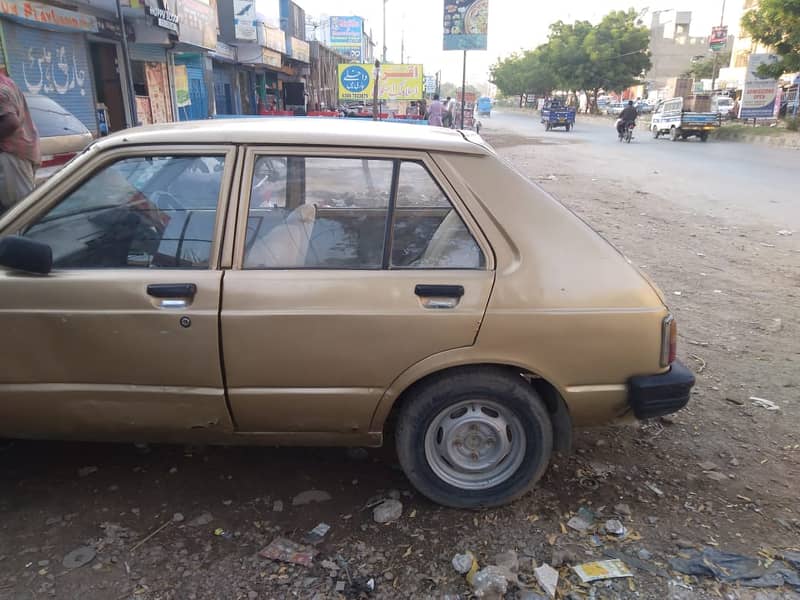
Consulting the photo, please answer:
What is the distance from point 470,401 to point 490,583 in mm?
716

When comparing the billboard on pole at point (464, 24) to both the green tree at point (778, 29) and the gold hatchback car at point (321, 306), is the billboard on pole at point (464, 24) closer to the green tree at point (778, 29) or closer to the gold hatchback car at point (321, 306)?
the green tree at point (778, 29)

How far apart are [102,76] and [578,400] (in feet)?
47.4

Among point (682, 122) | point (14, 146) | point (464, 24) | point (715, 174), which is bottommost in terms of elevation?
point (715, 174)

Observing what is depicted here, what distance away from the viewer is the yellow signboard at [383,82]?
22.9 metres

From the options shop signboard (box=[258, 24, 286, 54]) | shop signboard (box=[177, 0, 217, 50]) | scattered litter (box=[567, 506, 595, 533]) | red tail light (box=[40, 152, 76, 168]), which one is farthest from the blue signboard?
scattered litter (box=[567, 506, 595, 533])

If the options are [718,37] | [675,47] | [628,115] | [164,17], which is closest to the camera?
[164,17]

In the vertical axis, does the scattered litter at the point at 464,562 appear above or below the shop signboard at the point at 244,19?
below

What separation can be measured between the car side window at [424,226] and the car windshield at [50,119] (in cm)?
607

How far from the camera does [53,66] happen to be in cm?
1171

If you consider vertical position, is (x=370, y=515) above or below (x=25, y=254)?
below

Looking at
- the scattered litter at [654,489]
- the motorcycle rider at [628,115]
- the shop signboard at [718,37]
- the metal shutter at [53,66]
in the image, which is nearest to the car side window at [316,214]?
the scattered litter at [654,489]

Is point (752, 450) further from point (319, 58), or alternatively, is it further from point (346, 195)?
point (319, 58)

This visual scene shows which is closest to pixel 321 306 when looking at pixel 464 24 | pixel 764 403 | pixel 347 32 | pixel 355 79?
pixel 764 403

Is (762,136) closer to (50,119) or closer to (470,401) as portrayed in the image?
(50,119)
